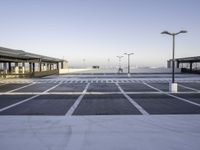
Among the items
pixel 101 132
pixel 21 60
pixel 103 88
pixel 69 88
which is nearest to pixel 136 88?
pixel 103 88

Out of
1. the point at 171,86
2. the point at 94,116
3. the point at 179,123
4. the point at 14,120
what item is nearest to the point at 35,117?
the point at 14,120

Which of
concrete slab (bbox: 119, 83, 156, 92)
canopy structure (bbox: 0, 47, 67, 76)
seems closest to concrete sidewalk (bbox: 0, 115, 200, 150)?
concrete slab (bbox: 119, 83, 156, 92)

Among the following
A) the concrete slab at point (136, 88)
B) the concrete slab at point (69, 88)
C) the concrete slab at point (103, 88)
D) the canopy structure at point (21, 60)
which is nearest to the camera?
the concrete slab at point (136, 88)

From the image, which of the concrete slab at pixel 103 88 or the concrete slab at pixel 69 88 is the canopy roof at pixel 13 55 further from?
the concrete slab at pixel 103 88

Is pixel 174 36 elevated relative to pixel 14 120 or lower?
elevated

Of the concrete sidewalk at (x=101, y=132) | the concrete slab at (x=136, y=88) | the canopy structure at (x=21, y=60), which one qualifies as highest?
the canopy structure at (x=21, y=60)

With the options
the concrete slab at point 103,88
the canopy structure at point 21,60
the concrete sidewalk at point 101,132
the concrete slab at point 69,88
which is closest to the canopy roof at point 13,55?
the canopy structure at point 21,60

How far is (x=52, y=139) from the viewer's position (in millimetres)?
10070

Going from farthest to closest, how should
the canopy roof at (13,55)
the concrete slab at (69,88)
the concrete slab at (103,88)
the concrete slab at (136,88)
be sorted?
1. the canopy roof at (13,55)
2. the concrete slab at (69,88)
3. the concrete slab at (103,88)
4. the concrete slab at (136,88)

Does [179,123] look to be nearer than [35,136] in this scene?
No

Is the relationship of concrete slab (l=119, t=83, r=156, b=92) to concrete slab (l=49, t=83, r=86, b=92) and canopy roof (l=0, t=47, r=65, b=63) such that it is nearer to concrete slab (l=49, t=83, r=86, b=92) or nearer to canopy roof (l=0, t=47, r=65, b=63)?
concrete slab (l=49, t=83, r=86, b=92)

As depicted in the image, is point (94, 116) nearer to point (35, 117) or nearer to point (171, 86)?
point (35, 117)

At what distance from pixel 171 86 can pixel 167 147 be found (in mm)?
18687

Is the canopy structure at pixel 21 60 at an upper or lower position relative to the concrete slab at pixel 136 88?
upper
